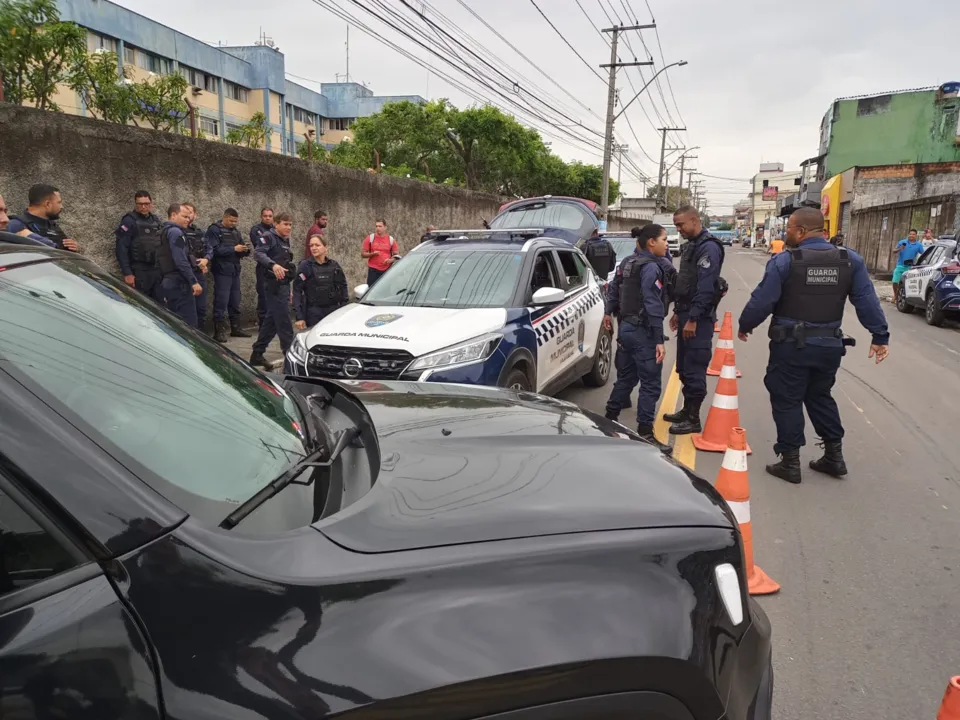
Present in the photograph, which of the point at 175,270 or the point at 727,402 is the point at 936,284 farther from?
the point at 175,270

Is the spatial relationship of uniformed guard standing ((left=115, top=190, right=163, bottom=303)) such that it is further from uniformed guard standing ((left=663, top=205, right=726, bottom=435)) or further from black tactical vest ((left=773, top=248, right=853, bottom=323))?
black tactical vest ((left=773, top=248, right=853, bottom=323))

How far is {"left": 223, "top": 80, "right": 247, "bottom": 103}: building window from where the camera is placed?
156ft

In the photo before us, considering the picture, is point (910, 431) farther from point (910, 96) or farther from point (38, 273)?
point (910, 96)

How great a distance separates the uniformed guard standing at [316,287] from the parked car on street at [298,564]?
16.9 ft

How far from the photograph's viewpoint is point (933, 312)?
12.4 metres

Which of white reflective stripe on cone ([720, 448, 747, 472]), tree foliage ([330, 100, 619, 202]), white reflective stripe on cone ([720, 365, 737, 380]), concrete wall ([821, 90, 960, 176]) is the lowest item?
white reflective stripe on cone ([720, 448, 747, 472])

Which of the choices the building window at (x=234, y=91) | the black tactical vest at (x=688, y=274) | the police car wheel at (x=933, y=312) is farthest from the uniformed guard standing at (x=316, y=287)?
the building window at (x=234, y=91)

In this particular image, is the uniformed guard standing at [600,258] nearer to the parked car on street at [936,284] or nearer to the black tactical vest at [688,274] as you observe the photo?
the black tactical vest at [688,274]

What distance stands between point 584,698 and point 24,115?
8.17 metres

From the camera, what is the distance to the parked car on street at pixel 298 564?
1123 millimetres

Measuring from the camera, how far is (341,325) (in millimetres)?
5066

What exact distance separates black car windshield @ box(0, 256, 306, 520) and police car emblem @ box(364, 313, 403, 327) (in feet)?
9.71

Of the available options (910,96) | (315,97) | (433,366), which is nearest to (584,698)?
(433,366)

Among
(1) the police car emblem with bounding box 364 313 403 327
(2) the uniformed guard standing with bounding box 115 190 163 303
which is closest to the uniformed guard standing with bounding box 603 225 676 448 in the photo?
(1) the police car emblem with bounding box 364 313 403 327
